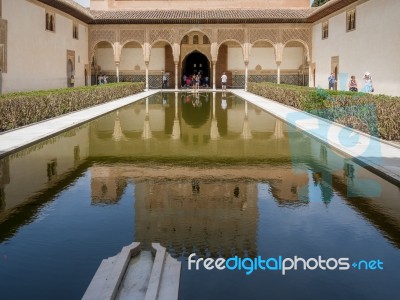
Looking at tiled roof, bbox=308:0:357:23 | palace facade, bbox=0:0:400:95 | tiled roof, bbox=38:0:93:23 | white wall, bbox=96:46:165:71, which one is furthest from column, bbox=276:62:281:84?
tiled roof, bbox=38:0:93:23

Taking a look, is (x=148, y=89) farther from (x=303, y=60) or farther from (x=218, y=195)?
(x=218, y=195)

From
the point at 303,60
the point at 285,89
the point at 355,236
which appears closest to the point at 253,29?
the point at 303,60

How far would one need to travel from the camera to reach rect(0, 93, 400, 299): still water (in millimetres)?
3512

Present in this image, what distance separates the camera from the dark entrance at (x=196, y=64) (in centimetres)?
3862

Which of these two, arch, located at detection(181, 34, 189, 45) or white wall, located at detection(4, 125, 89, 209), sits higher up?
arch, located at detection(181, 34, 189, 45)

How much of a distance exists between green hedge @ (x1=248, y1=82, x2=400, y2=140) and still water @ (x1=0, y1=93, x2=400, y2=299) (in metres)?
1.92

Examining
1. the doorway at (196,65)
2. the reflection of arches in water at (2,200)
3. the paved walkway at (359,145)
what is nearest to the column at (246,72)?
the doorway at (196,65)

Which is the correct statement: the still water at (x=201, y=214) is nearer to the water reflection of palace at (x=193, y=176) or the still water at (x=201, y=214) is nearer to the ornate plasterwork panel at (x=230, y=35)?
the water reflection of palace at (x=193, y=176)

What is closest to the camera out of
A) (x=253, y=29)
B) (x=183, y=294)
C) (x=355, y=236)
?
(x=183, y=294)

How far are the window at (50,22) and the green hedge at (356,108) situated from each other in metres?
12.4

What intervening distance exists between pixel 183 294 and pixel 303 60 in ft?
112

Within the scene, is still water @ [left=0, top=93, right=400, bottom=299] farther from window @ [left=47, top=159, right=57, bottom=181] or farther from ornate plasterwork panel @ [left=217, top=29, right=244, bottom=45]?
ornate plasterwork panel @ [left=217, top=29, right=244, bottom=45]

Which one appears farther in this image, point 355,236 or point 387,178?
point 387,178

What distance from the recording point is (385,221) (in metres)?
5.00
